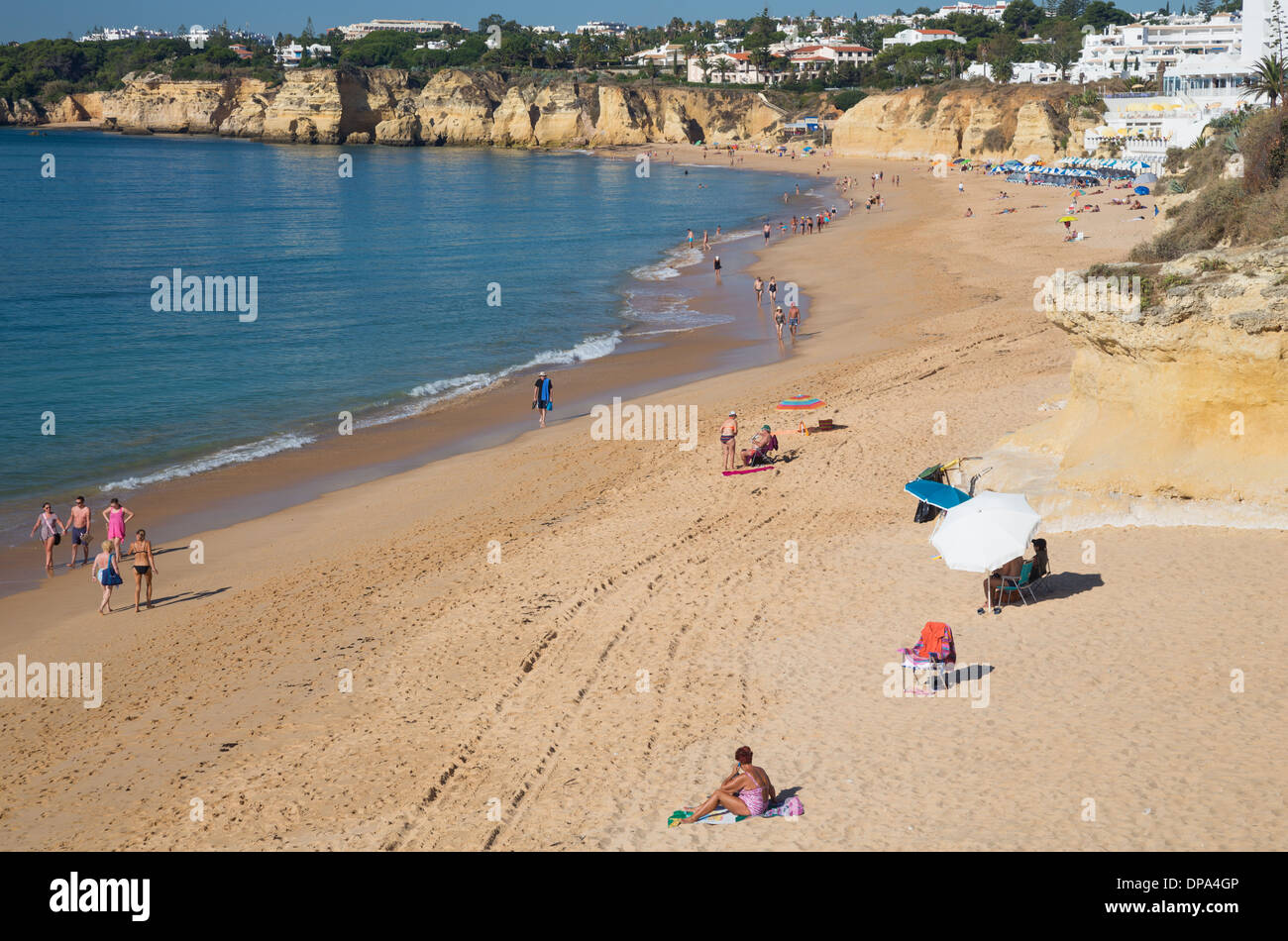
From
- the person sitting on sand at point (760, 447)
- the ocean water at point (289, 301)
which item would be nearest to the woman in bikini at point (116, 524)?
the ocean water at point (289, 301)

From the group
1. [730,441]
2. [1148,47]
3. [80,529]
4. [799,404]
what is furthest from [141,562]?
[1148,47]

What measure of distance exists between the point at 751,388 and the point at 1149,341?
1180cm

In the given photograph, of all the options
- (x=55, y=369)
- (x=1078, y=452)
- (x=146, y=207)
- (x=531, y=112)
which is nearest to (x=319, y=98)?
(x=531, y=112)

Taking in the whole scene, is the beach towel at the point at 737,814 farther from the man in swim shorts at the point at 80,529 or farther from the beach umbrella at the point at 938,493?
the man in swim shorts at the point at 80,529

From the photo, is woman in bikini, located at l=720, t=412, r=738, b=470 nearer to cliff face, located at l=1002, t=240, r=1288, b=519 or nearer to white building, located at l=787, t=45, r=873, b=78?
cliff face, located at l=1002, t=240, r=1288, b=519

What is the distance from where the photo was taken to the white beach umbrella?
37.1 ft

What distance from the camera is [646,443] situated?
20516mm

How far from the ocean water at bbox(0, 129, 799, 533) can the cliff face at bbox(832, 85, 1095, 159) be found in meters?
20.7

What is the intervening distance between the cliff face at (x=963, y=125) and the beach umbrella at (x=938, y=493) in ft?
242

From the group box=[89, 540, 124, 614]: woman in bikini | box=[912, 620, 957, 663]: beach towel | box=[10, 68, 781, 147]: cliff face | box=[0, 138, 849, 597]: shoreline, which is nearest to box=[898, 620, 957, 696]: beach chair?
box=[912, 620, 957, 663]: beach towel

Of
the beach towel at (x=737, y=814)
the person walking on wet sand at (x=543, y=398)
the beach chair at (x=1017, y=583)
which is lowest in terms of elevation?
the beach towel at (x=737, y=814)

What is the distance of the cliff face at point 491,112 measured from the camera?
13475cm

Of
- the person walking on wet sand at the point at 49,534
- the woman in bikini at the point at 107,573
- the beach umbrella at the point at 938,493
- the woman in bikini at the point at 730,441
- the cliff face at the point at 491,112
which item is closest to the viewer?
the beach umbrella at the point at 938,493
